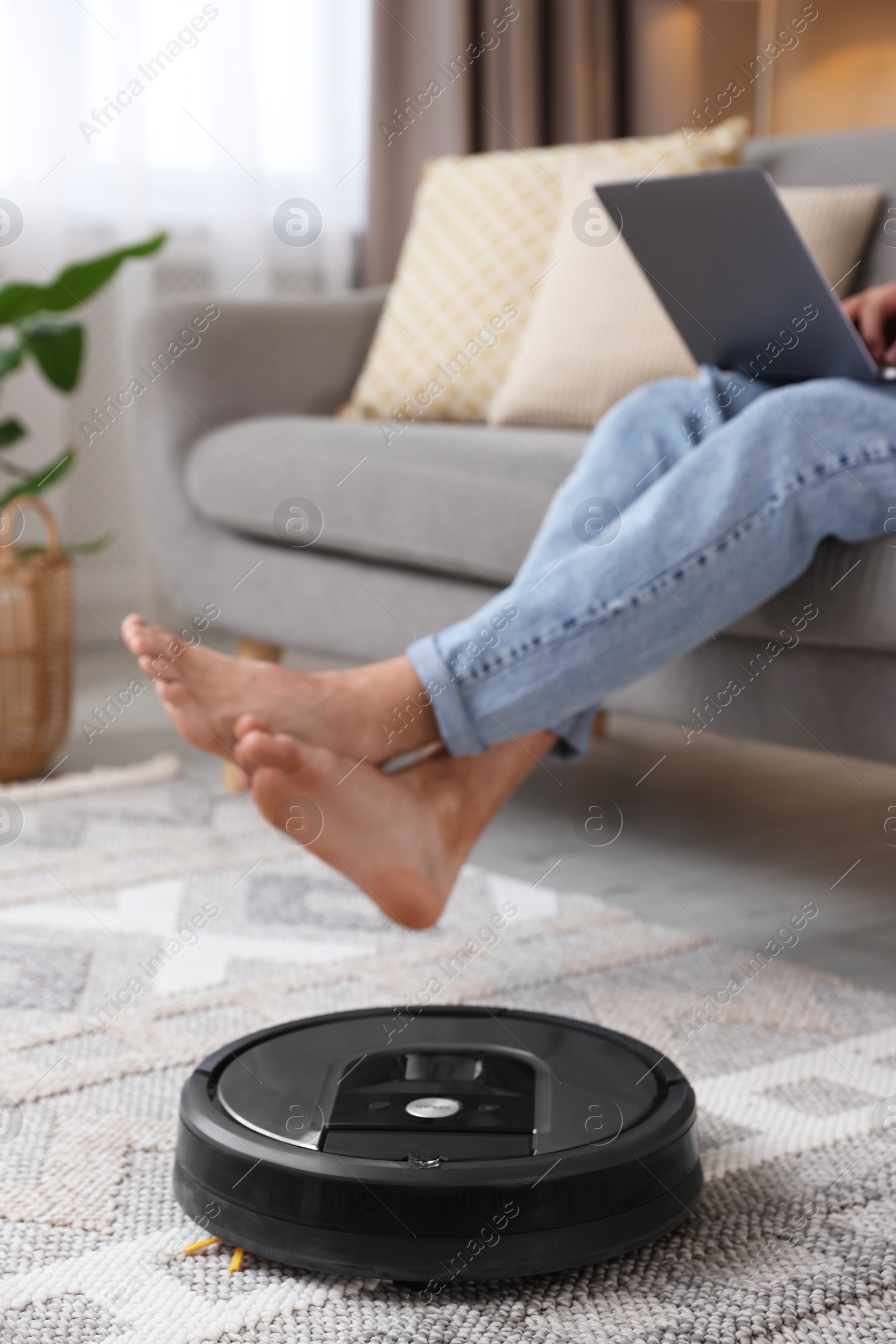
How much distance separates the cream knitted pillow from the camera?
1.72 metres

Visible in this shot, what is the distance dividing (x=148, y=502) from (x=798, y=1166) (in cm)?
142

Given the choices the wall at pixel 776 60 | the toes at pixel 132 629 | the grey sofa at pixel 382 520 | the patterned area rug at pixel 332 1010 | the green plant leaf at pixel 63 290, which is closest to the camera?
the patterned area rug at pixel 332 1010

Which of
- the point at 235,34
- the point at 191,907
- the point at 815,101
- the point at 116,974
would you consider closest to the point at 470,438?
the point at 191,907

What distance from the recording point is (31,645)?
1.95 meters

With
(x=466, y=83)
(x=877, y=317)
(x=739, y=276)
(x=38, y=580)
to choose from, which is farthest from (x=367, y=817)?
(x=466, y=83)

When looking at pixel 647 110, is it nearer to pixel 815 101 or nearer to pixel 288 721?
pixel 815 101

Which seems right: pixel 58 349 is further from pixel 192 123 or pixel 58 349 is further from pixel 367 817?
pixel 367 817

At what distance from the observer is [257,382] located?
203cm

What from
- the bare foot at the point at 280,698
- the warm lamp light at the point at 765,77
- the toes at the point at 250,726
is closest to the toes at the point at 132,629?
the bare foot at the point at 280,698

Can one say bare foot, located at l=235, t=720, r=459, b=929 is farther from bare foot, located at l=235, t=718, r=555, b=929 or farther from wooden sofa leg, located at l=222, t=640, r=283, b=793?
wooden sofa leg, located at l=222, t=640, r=283, b=793

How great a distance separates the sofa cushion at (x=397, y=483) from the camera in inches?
57.0

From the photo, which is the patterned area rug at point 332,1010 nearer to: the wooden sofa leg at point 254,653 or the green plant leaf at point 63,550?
the wooden sofa leg at point 254,653

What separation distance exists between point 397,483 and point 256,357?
0.57m

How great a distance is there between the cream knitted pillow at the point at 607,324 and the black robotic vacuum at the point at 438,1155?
1097mm
